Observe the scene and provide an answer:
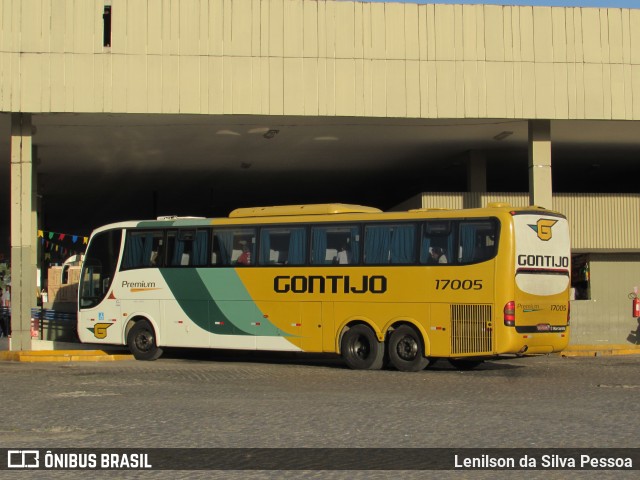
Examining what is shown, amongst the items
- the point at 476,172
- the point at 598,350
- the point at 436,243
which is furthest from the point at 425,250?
the point at 476,172

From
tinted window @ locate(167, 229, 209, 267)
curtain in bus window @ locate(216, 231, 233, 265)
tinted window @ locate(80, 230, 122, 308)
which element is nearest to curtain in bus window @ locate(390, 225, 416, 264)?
curtain in bus window @ locate(216, 231, 233, 265)

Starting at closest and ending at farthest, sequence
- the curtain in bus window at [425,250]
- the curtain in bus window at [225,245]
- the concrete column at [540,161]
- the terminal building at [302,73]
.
Answer: the curtain in bus window at [425,250], the curtain in bus window at [225,245], the terminal building at [302,73], the concrete column at [540,161]

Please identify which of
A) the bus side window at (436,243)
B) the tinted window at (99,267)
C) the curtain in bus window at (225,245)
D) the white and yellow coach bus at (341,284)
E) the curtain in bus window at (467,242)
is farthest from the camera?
the tinted window at (99,267)

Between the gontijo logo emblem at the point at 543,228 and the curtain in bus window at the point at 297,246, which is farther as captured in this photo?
the curtain in bus window at the point at 297,246

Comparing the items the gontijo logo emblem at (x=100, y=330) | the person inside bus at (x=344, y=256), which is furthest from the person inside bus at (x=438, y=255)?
the gontijo logo emblem at (x=100, y=330)

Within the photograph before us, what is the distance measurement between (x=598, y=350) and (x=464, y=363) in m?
5.47

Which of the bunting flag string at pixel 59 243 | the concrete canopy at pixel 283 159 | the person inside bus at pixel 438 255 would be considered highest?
the concrete canopy at pixel 283 159

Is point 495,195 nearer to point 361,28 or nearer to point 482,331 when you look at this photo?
point 361,28

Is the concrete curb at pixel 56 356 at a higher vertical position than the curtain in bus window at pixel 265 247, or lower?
lower

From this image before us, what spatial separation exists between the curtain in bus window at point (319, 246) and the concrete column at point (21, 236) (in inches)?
289

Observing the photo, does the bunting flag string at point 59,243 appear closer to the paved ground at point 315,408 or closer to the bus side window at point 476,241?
the paved ground at point 315,408

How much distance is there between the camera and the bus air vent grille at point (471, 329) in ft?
61.0

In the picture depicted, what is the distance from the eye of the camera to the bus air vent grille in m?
18.6

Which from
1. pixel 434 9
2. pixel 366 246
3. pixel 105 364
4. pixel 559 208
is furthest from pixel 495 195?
pixel 105 364
